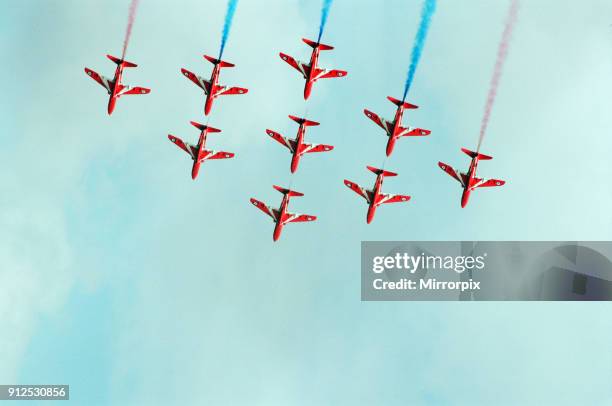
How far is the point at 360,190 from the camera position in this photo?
9206 centimetres

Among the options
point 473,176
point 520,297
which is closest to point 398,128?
point 473,176

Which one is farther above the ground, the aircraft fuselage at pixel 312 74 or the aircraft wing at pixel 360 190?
the aircraft fuselage at pixel 312 74

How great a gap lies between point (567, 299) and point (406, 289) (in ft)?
60.8

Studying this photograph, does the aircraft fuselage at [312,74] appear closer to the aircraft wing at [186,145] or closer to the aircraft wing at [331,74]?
the aircraft wing at [331,74]

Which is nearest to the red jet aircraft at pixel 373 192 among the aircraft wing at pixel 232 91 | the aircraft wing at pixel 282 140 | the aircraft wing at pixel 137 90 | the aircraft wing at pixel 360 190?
the aircraft wing at pixel 360 190

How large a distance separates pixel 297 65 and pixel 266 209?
40.3 feet

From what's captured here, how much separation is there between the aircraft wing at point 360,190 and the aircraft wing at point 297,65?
31.3 ft

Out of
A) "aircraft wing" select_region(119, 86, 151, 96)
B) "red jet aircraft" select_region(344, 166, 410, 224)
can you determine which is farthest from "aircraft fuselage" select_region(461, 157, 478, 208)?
"aircraft wing" select_region(119, 86, 151, 96)

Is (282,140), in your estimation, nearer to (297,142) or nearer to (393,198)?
(297,142)

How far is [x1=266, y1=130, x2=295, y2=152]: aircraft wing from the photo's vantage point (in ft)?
299

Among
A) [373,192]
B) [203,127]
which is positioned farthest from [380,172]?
[203,127]

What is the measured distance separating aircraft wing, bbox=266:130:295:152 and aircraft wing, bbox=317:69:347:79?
5823mm

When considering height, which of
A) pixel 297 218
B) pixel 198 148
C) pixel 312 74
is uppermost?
pixel 312 74

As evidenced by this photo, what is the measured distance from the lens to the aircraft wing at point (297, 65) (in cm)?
8881
